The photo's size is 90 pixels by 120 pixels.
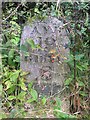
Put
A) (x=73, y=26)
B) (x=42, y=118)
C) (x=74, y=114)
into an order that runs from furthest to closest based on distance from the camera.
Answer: (x=73, y=26) < (x=74, y=114) < (x=42, y=118)

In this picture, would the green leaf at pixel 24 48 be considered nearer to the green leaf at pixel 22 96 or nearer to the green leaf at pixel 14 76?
the green leaf at pixel 14 76

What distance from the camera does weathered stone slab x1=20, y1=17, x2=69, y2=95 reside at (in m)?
2.29

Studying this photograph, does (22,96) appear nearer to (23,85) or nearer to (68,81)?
(23,85)

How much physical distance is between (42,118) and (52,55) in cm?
48

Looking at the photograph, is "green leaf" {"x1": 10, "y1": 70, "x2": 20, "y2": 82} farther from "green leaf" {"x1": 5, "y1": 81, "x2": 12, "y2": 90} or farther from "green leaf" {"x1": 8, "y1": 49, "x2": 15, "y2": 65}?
"green leaf" {"x1": 8, "y1": 49, "x2": 15, "y2": 65}

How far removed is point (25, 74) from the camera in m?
2.29

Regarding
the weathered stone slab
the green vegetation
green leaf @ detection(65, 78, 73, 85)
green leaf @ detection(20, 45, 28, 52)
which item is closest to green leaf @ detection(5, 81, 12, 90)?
the green vegetation

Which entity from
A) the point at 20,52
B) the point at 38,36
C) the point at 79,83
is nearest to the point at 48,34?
the point at 38,36

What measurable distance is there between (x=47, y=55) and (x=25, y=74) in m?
0.21

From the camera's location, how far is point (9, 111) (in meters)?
2.15

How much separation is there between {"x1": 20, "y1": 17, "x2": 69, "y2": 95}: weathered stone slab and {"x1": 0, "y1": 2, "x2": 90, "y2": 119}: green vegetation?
50 millimetres

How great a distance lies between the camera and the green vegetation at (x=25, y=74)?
2174mm

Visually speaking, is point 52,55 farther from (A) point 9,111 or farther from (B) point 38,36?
(A) point 9,111

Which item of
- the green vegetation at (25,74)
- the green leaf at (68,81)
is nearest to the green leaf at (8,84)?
the green vegetation at (25,74)
